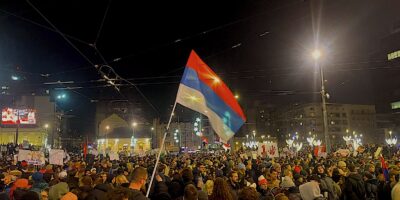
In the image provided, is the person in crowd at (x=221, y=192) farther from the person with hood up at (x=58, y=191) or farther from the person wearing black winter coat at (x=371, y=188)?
the person wearing black winter coat at (x=371, y=188)

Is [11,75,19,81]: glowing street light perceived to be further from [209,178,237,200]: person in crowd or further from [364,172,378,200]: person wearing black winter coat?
[209,178,237,200]: person in crowd

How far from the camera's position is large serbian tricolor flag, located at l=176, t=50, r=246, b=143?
646cm

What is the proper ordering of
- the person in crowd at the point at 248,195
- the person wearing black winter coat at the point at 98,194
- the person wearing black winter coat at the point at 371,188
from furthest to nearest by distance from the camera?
the person wearing black winter coat at the point at 371,188
the person wearing black winter coat at the point at 98,194
the person in crowd at the point at 248,195

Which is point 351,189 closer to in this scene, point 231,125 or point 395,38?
point 231,125

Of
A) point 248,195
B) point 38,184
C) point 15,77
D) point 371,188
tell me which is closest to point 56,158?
point 38,184

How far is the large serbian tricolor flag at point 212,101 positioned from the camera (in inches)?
255

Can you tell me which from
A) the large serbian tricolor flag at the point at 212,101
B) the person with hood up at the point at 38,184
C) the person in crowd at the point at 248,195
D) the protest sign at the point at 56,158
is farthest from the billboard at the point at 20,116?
the person in crowd at the point at 248,195

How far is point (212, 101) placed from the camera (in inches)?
260

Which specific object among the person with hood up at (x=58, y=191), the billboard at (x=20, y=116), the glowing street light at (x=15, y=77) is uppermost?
the glowing street light at (x=15, y=77)

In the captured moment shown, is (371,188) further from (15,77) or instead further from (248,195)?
(15,77)

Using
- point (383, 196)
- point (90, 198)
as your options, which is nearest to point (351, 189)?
point (383, 196)

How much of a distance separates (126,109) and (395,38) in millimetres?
68018

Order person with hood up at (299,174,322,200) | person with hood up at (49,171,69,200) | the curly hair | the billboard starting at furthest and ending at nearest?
the billboard < person with hood up at (299,174,322,200) < person with hood up at (49,171,69,200) < the curly hair

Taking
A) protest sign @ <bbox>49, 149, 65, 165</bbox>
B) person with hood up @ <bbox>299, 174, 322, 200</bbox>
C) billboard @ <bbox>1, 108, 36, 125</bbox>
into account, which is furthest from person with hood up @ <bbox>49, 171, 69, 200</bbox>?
billboard @ <bbox>1, 108, 36, 125</bbox>
